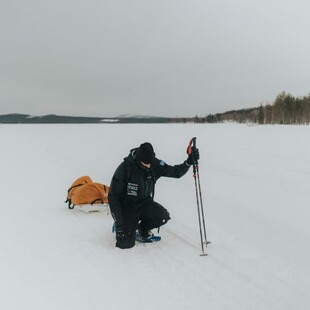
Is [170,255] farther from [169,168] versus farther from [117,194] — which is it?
[169,168]

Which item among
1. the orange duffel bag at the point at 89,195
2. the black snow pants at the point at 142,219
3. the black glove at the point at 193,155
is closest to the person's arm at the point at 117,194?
the black snow pants at the point at 142,219

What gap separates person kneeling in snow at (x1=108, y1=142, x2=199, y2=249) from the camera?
18.7 ft

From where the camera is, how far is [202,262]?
5.15 meters

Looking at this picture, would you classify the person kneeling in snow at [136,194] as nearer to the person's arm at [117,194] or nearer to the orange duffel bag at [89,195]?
the person's arm at [117,194]

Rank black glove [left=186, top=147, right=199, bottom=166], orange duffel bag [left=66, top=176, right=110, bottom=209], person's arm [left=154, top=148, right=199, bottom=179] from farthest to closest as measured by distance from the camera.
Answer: orange duffel bag [left=66, top=176, right=110, bottom=209], person's arm [left=154, top=148, right=199, bottom=179], black glove [left=186, top=147, right=199, bottom=166]

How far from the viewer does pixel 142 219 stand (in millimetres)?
6051

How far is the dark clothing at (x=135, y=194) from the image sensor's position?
5.72m

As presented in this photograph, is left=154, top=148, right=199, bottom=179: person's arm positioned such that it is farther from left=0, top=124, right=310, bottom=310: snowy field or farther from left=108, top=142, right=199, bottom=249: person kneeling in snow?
left=0, top=124, right=310, bottom=310: snowy field

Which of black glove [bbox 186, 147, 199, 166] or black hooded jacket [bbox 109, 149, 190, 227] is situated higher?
black glove [bbox 186, 147, 199, 166]

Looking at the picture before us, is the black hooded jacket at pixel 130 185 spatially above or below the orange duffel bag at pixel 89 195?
above

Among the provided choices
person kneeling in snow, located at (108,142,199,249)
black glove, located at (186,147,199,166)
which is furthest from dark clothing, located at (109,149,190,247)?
black glove, located at (186,147,199,166)

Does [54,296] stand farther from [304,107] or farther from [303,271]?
[304,107]

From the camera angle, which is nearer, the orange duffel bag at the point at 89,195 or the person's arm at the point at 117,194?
the person's arm at the point at 117,194

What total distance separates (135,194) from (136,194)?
0.05 feet
